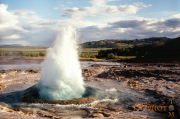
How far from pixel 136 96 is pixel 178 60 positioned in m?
28.9

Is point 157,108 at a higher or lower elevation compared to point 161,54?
lower

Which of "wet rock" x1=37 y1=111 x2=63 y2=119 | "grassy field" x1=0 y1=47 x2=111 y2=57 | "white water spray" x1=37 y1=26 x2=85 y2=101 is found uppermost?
"grassy field" x1=0 y1=47 x2=111 y2=57

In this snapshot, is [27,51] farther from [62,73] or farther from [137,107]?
[137,107]

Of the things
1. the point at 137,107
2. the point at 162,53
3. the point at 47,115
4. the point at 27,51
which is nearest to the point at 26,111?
the point at 47,115

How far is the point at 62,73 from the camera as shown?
393 inches

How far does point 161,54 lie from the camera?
39.6 meters

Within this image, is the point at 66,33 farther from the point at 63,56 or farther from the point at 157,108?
the point at 157,108

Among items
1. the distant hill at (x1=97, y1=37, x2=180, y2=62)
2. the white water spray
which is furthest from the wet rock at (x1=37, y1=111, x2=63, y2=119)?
the distant hill at (x1=97, y1=37, x2=180, y2=62)

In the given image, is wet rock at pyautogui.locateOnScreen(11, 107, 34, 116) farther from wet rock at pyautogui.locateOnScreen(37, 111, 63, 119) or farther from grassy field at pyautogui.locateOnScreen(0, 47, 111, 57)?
grassy field at pyautogui.locateOnScreen(0, 47, 111, 57)

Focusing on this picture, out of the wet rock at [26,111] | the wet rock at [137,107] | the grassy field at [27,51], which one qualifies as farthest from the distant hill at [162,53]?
the wet rock at [26,111]

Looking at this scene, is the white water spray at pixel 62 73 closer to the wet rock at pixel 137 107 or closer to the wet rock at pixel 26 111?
the wet rock at pixel 26 111

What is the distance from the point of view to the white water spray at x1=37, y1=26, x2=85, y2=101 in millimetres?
9516

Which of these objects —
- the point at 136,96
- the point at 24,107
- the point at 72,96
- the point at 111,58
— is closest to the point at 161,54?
the point at 111,58

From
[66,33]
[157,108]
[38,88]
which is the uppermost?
[66,33]
